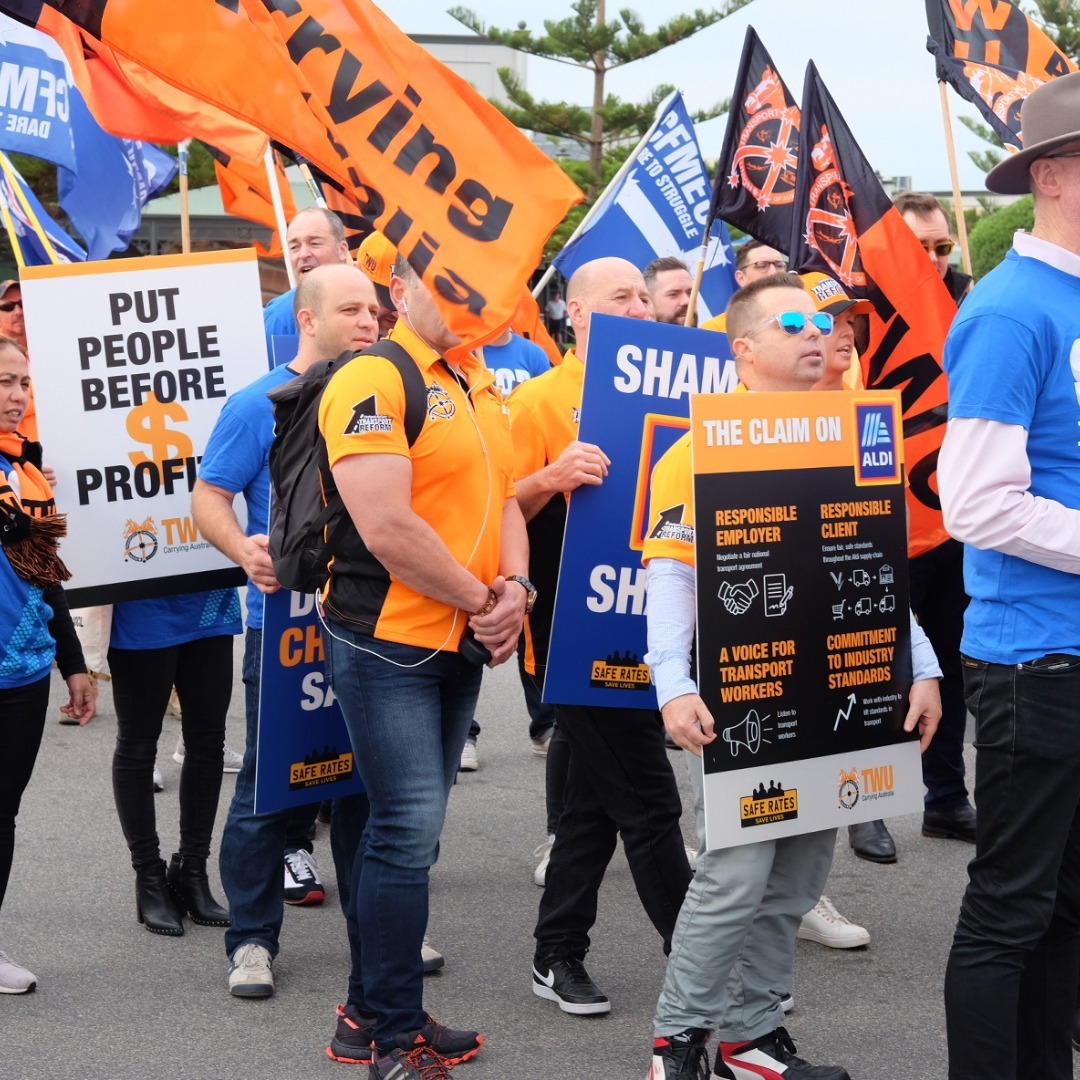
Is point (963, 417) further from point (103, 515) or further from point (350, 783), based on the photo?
point (103, 515)

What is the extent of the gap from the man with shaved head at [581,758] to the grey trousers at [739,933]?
0.48 meters

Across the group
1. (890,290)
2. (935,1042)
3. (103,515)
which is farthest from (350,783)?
(890,290)

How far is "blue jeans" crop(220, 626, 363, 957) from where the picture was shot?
433 cm

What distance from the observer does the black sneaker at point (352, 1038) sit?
3895 mm

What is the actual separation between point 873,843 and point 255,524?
2667 mm

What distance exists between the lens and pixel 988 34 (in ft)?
21.3

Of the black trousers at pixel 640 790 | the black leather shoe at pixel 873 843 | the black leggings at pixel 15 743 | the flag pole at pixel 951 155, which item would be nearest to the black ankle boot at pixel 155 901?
Result: the black leggings at pixel 15 743

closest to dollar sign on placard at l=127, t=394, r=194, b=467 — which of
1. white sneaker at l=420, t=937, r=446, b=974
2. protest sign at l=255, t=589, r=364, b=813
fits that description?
protest sign at l=255, t=589, r=364, b=813

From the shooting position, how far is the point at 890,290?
18.1 ft

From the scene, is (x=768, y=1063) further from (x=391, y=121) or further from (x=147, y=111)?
(x=147, y=111)

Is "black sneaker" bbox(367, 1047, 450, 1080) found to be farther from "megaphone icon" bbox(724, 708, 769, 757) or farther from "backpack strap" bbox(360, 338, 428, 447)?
"backpack strap" bbox(360, 338, 428, 447)

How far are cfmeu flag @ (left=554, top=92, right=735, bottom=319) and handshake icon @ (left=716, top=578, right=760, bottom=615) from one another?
487 centimetres

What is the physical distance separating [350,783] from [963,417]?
2.12 m

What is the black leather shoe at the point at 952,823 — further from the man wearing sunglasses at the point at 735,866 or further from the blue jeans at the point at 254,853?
the blue jeans at the point at 254,853
